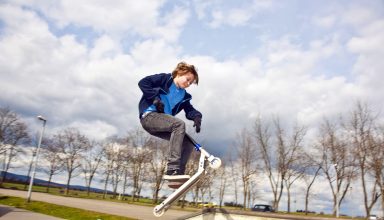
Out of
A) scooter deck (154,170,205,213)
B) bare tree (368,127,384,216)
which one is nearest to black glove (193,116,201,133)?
scooter deck (154,170,205,213)

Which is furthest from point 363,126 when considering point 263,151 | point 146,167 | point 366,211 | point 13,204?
point 13,204

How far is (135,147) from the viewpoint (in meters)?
50.0

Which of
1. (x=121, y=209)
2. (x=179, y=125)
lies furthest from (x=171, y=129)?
(x=121, y=209)

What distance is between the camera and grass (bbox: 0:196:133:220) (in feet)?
59.4

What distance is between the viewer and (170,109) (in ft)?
16.6

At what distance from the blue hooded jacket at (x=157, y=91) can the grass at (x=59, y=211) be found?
1368 cm

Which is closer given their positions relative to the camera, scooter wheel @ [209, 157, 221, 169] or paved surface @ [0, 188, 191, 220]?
scooter wheel @ [209, 157, 221, 169]

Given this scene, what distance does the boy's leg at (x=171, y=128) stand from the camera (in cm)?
473

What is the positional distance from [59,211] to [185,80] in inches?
795

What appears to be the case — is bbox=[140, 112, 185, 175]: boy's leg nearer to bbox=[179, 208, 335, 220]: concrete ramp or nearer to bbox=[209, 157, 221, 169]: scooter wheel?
bbox=[209, 157, 221, 169]: scooter wheel

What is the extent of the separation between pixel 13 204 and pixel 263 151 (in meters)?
27.1

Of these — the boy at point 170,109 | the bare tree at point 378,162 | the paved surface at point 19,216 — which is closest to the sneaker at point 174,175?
the boy at point 170,109

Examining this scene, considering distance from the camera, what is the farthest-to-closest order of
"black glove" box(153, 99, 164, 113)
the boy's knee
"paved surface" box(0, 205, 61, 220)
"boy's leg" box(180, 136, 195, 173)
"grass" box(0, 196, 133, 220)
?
"grass" box(0, 196, 133, 220)
"paved surface" box(0, 205, 61, 220)
"boy's leg" box(180, 136, 195, 173)
the boy's knee
"black glove" box(153, 99, 164, 113)

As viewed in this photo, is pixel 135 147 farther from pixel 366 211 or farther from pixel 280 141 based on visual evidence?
pixel 366 211
